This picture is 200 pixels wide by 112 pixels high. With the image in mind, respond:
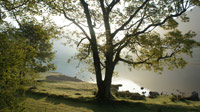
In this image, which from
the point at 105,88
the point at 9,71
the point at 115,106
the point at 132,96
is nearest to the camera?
the point at 9,71

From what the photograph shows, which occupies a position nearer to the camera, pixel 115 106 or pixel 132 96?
pixel 115 106

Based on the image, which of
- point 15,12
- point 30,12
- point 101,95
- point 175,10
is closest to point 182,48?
point 175,10

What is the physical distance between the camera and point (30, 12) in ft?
43.9

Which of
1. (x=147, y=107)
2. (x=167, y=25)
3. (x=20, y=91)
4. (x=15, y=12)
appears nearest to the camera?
(x=20, y=91)

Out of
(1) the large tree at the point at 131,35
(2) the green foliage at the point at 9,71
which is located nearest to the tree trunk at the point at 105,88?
(1) the large tree at the point at 131,35

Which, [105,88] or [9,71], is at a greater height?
[9,71]

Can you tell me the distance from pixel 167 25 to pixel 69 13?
13453 mm

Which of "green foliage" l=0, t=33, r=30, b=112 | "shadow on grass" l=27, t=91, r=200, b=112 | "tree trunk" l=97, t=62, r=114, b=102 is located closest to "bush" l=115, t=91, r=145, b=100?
"shadow on grass" l=27, t=91, r=200, b=112

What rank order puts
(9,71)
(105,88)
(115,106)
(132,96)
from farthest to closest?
(132,96)
(105,88)
(115,106)
(9,71)

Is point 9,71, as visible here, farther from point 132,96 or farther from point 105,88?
point 132,96

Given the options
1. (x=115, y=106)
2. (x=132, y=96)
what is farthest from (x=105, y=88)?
(x=132, y=96)

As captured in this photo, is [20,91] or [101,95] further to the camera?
[101,95]

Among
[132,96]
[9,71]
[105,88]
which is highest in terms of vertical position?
[9,71]

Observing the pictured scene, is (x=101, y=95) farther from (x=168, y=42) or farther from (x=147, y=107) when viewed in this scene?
(x=168, y=42)
